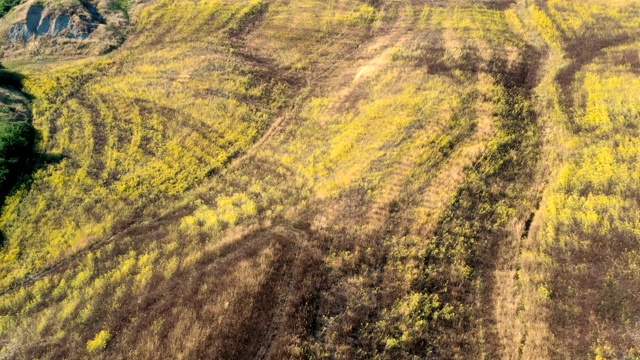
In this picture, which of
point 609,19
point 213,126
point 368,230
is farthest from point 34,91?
point 609,19

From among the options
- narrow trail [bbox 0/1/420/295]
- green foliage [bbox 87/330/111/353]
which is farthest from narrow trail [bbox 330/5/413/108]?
green foliage [bbox 87/330/111/353]

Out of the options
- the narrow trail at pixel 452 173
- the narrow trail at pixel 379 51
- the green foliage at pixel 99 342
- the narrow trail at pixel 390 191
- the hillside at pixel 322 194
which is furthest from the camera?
the narrow trail at pixel 379 51

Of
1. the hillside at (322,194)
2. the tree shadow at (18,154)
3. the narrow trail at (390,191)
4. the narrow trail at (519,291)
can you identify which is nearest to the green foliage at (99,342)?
the hillside at (322,194)

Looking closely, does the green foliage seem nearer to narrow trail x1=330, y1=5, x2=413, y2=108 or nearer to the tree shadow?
the tree shadow

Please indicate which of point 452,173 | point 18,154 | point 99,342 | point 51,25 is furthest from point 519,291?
point 51,25

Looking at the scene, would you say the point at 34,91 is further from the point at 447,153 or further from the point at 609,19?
the point at 609,19

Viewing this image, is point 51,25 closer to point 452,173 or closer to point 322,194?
point 322,194

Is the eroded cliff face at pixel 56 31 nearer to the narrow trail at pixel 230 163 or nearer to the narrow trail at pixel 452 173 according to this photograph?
the narrow trail at pixel 230 163
